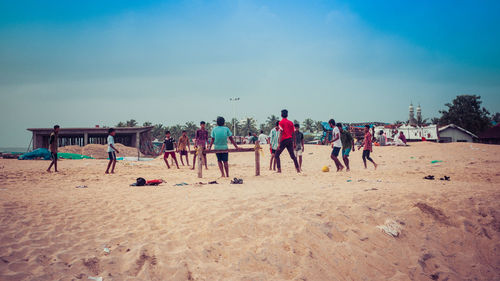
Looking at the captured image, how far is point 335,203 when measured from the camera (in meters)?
5.35

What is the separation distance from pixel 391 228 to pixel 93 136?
32046mm

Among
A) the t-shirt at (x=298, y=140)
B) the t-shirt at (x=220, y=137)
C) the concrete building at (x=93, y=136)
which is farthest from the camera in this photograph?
the concrete building at (x=93, y=136)

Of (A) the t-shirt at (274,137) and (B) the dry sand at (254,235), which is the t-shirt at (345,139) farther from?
(B) the dry sand at (254,235)

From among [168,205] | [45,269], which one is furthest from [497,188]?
[45,269]

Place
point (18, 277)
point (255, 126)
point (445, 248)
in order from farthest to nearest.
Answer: point (255, 126) < point (445, 248) < point (18, 277)

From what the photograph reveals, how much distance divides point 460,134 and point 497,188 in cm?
3592

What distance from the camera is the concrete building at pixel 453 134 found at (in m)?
34.4

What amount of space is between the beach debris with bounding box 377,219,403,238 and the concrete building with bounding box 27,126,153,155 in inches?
948

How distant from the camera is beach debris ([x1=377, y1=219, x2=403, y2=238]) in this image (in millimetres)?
4637

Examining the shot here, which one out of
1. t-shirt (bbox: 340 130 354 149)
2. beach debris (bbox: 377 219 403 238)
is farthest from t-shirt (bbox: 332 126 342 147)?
beach debris (bbox: 377 219 403 238)

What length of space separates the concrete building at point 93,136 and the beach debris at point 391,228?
2407 cm

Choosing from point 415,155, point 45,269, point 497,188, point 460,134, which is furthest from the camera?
point 460,134

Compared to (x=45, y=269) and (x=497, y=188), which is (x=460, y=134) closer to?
(x=497, y=188)

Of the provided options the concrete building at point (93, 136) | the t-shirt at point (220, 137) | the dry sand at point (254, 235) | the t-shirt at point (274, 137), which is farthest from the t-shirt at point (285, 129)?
the concrete building at point (93, 136)
